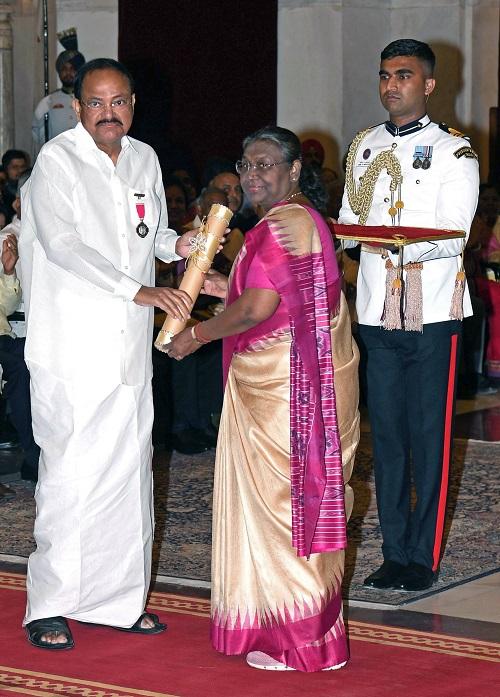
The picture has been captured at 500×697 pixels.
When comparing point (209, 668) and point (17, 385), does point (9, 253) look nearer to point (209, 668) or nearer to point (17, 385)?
point (17, 385)

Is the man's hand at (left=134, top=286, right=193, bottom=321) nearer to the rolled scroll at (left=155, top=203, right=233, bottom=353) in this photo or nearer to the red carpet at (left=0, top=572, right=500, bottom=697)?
the rolled scroll at (left=155, top=203, right=233, bottom=353)

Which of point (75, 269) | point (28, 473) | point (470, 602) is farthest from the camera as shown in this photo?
point (28, 473)

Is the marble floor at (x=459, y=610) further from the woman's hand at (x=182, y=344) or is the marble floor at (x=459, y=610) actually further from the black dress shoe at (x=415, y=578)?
the woman's hand at (x=182, y=344)

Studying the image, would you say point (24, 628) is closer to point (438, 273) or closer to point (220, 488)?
point (220, 488)

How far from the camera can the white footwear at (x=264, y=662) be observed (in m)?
4.71

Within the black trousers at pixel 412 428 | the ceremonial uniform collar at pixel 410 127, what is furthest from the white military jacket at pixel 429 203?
the black trousers at pixel 412 428

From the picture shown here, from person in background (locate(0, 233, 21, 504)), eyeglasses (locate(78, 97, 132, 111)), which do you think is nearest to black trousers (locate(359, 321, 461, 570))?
eyeglasses (locate(78, 97, 132, 111))

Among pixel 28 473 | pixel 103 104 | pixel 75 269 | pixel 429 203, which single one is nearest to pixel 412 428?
pixel 429 203

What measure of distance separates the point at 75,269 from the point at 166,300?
0.31 meters

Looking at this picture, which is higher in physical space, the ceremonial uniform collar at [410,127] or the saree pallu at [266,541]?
the ceremonial uniform collar at [410,127]

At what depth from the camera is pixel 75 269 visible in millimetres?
4812

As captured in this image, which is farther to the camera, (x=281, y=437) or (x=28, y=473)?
(x=28, y=473)

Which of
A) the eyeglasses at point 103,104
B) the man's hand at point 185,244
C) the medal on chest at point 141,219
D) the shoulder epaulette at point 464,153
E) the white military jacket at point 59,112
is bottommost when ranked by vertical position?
the man's hand at point 185,244

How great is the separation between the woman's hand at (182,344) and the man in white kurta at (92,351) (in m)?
0.07
